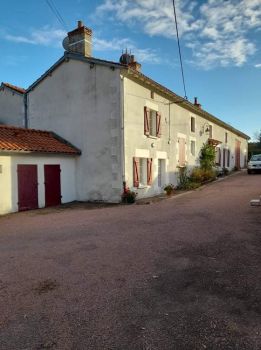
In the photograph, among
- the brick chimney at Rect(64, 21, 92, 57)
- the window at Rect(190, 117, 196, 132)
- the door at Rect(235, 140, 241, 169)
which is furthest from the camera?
the door at Rect(235, 140, 241, 169)

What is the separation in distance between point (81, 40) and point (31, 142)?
568cm

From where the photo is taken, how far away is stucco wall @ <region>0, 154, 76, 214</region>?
1169cm

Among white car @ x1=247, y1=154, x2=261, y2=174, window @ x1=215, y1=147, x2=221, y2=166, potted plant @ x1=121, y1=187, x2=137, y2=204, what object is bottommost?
potted plant @ x1=121, y1=187, x2=137, y2=204

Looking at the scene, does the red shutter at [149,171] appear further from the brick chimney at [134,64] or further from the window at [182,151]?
the brick chimney at [134,64]

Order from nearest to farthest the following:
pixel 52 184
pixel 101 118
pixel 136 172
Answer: pixel 52 184
pixel 101 118
pixel 136 172

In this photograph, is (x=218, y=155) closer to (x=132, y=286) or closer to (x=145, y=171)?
(x=145, y=171)

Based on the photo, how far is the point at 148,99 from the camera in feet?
50.6

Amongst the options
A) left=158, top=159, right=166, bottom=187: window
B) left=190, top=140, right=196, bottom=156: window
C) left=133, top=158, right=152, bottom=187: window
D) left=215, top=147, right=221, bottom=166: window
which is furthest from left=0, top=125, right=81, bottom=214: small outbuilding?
left=215, top=147, right=221, bottom=166: window

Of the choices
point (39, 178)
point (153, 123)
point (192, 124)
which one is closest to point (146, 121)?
point (153, 123)

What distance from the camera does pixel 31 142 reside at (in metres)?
13.1

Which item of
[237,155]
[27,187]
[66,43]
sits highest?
[66,43]

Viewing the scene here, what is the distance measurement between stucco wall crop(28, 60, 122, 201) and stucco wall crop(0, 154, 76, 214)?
0.45 m

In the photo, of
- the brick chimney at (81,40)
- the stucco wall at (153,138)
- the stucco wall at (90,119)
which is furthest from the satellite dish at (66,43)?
the stucco wall at (153,138)

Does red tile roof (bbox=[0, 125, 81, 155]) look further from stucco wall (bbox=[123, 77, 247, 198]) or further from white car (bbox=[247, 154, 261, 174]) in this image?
white car (bbox=[247, 154, 261, 174])
